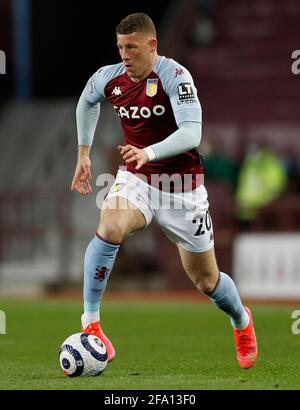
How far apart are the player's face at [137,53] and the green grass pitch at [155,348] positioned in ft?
6.79

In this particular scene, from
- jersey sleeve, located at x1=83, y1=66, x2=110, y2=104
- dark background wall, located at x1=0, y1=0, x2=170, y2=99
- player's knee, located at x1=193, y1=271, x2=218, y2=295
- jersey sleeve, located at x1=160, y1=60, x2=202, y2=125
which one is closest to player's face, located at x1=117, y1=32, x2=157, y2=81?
jersey sleeve, located at x1=160, y1=60, x2=202, y2=125

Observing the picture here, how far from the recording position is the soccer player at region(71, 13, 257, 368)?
316 inches

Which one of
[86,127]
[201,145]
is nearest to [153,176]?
[86,127]

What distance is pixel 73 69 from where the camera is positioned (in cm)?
2523

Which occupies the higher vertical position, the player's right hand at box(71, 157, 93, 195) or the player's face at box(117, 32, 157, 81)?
the player's face at box(117, 32, 157, 81)

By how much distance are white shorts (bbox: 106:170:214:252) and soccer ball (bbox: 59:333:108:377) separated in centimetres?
96

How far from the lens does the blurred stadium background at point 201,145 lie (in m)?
17.5

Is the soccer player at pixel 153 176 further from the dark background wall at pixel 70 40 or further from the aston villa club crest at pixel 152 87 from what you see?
the dark background wall at pixel 70 40

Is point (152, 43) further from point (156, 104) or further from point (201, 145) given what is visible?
point (201, 145)

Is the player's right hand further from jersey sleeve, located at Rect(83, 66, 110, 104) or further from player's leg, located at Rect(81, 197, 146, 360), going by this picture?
jersey sleeve, located at Rect(83, 66, 110, 104)

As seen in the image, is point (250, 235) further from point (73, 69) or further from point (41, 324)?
point (73, 69)

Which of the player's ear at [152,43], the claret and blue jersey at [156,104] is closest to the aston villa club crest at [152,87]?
the claret and blue jersey at [156,104]

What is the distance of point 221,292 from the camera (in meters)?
8.48
